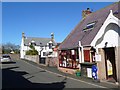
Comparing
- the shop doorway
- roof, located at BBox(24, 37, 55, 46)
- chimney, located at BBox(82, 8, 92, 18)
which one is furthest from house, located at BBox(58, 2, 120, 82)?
roof, located at BBox(24, 37, 55, 46)

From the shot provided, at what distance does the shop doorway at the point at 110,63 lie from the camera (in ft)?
60.5

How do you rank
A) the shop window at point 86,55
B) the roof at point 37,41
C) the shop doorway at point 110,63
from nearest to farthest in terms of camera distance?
1. the shop doorway at point 110,63
2. the shop window at point 86,55
3. the roof at point 37,41

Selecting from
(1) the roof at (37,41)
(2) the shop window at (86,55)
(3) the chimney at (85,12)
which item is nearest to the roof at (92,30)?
(2) the shop window at (86,55)

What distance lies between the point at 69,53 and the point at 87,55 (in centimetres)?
520

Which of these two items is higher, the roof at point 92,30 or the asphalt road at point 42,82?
the roof at point 92,30

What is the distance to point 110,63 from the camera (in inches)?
739

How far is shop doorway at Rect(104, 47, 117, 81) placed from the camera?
18438 millimetres

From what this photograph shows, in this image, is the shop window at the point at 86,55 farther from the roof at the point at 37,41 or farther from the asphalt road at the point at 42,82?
the roof at the point at 37,41

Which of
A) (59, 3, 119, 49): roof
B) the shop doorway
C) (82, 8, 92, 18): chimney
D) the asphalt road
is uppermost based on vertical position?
(82, 8, 92, 18): chimney

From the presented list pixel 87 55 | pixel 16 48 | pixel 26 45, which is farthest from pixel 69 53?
pixel 16 48

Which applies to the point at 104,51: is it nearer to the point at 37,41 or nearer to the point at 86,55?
the point at 86,55

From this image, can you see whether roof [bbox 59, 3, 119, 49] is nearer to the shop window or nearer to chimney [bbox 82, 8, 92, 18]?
the shop window

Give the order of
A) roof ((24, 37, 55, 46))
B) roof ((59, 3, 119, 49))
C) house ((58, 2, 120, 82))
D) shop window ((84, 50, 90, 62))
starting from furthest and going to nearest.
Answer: roof ((24, 37, 55, 46)), roof ((59, 3, 119, 49)), shop window ((84, 50, 90, 62)), house ((58, 2, 120, 82))

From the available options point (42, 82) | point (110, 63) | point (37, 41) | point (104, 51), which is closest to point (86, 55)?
point (104, 51)
